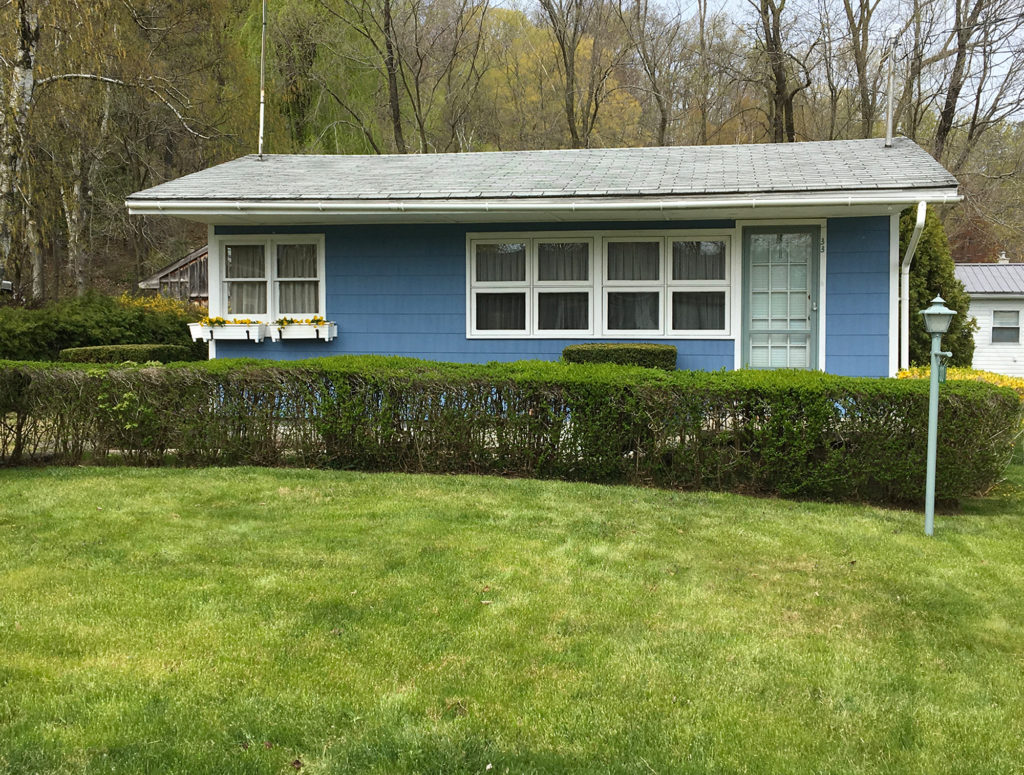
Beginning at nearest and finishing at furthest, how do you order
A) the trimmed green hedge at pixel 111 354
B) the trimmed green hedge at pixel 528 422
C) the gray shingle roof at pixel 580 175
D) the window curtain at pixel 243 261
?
the trimmed green hedge at pixel 528 422 → the gray shingle roof at pixel 580 175 → the window curtain at pixel 243 261 → the trimmed green hedge at pixel 111 354

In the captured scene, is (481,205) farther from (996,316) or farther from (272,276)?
(996,316)

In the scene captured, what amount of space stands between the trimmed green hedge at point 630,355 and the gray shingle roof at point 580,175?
1.77m

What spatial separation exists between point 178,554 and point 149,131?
2219 centimetres

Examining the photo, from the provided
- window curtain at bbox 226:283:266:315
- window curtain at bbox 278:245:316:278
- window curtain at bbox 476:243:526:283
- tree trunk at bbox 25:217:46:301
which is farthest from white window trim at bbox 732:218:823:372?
tree trunk at bbox 25:217:46:301

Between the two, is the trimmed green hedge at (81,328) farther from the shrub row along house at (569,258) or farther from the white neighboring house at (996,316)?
the white neighboring house at (996,316)

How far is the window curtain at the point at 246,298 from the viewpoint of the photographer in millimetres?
10344

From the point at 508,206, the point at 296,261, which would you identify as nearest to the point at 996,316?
the point at 508,206

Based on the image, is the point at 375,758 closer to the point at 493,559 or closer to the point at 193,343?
the point at 493,559

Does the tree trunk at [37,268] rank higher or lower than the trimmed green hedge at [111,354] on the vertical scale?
higher

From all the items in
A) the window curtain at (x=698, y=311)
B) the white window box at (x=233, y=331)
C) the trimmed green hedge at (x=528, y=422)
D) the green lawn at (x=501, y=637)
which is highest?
the window curtain at (x=698, y=311)

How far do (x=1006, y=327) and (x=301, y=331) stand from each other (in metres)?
18.9

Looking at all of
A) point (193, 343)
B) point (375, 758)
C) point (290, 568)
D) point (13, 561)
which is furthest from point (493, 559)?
point (193, 343)

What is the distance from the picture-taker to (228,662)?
3.07m

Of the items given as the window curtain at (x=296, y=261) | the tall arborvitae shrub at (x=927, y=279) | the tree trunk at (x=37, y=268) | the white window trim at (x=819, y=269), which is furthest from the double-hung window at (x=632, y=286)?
the tree trunk at (x=37, y=268)
